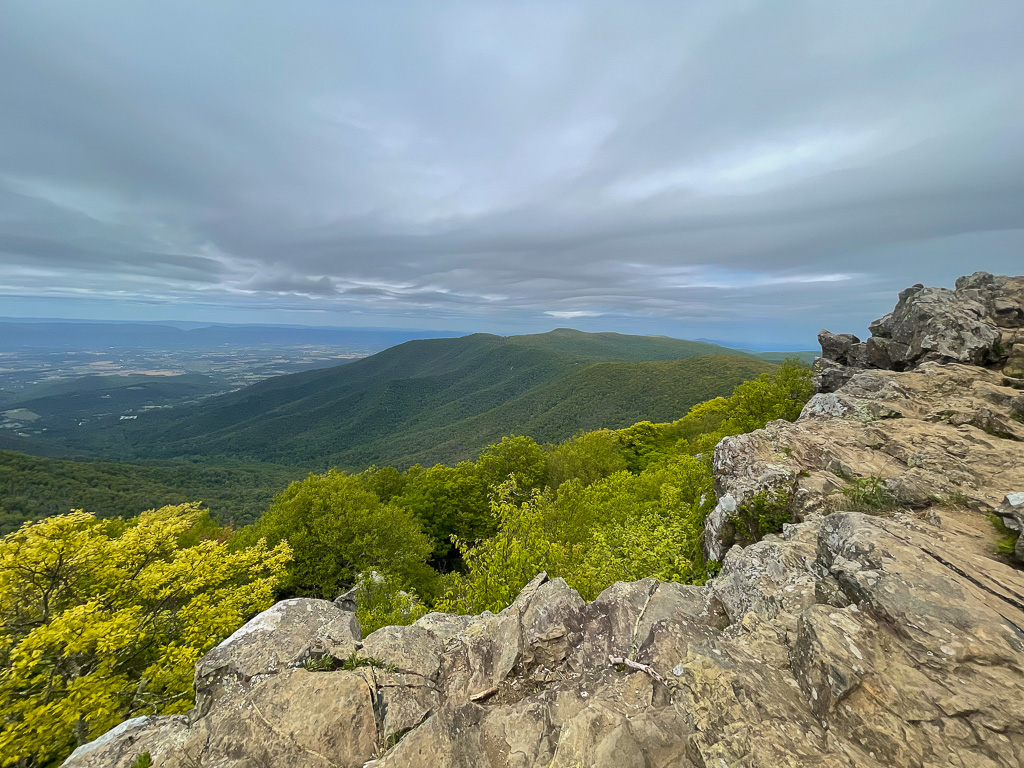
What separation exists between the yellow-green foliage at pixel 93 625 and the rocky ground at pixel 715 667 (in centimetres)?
502

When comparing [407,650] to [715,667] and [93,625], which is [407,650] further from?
[93,625]

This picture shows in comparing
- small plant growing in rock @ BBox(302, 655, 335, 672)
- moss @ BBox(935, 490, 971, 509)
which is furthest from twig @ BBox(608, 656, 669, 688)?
moss @ BBox(935, 490, 971, 509)

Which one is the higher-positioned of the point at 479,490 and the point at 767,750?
the point at 767,750

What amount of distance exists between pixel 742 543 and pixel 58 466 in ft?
605

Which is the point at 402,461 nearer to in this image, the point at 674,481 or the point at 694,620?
the point at 674,481

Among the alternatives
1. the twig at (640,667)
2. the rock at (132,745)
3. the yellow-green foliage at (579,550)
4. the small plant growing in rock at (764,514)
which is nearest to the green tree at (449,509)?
the yellow-green foliage at (579,550)

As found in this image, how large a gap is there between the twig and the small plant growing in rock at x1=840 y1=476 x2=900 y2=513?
10666 mm

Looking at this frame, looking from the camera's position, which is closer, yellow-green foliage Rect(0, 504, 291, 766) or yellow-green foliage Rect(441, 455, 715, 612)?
yellow-green foliage Rect(0, 504, 291, 766)

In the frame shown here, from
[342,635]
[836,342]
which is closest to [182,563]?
[342,635]

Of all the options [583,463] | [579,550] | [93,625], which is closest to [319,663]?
[93,625]

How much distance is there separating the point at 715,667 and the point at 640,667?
1963 mm

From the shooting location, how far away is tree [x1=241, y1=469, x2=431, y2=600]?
28.8m

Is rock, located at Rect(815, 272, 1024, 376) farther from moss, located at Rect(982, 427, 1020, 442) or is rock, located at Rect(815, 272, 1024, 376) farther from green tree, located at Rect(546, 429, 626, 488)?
green tree, located at Rect(546, 429, 626, 488)

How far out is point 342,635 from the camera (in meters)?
12.0
